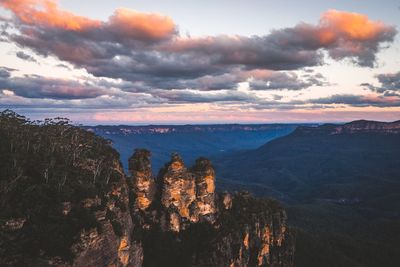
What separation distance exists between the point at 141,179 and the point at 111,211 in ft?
106

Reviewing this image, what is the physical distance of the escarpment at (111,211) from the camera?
42.8 meters

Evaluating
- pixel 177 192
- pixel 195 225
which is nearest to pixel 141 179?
pixel 177 192

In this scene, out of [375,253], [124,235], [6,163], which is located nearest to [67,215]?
[124,235]

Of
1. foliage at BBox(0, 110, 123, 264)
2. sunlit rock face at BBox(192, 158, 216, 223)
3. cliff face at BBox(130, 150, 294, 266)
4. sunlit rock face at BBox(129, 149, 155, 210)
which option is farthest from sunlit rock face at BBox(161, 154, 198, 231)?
foliage at BBox(0, 110, 123, 264)

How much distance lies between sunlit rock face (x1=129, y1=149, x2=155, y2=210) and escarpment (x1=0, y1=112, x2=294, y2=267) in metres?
0.26

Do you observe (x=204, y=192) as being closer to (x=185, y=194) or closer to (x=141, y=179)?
(x=185, y=194)

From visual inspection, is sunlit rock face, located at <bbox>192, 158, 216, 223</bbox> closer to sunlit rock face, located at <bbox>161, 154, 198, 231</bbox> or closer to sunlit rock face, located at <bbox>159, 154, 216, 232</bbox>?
sunlit rock face, located at <bbox>159, 154, 216, 232</bbox>

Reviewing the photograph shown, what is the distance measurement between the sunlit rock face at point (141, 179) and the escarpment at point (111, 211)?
26 cm

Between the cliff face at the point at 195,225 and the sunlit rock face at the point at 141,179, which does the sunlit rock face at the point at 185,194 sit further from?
the sunlit rock face at the point at 141,179

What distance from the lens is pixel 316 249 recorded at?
165m

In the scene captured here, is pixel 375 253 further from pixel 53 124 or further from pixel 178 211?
pixel 53 124

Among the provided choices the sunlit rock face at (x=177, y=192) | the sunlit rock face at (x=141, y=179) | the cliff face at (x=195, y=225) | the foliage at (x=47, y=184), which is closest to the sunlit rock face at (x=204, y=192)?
the cliff face at (x=195, y=225)

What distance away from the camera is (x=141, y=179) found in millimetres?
88688

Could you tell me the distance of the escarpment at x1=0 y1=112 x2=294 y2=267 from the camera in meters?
42.8
